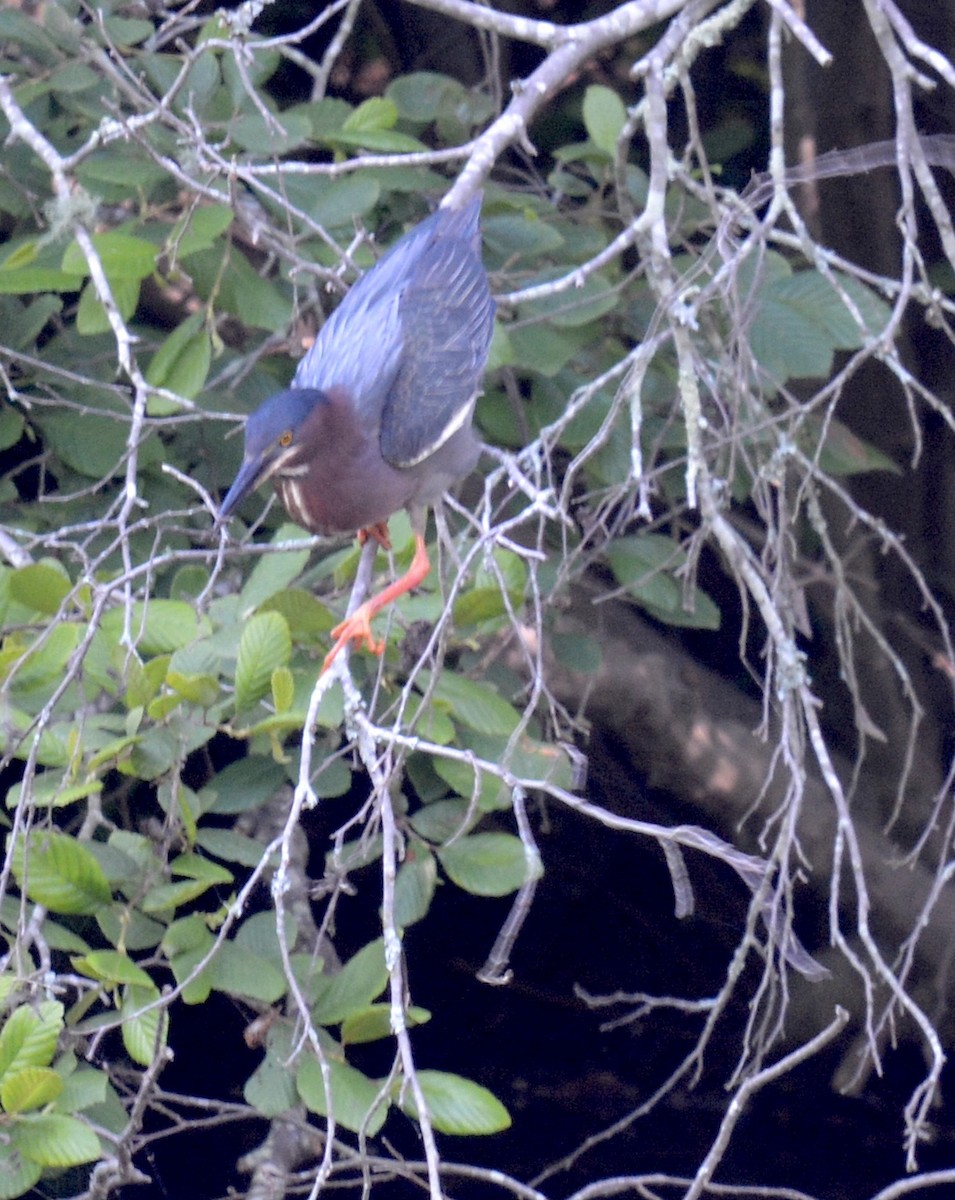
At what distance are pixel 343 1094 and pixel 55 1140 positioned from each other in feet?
1.41

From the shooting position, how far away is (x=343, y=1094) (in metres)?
2.03

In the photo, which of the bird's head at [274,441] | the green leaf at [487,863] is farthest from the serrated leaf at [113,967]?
the bird's head at [274,441]

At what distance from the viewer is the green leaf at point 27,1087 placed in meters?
1.73

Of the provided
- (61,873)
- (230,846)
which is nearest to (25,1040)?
(61,873)

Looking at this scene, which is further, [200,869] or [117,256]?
[117,256]

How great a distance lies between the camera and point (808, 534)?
12.5 feet

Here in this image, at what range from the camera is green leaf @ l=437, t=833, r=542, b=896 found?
85.0 inches

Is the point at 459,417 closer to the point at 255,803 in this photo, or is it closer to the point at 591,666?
the point at 591,666

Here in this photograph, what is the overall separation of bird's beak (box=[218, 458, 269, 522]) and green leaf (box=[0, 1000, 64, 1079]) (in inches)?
33.8

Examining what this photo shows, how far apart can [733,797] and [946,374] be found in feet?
4.47

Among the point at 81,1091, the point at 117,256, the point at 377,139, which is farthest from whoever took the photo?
the point at 377,139

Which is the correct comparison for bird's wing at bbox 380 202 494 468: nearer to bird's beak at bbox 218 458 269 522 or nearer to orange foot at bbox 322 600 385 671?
bird's beak at bbox 218 458 269 522

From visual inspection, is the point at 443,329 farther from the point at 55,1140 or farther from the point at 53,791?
the point at 55,1140

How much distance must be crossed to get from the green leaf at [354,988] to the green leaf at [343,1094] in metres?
0.08
